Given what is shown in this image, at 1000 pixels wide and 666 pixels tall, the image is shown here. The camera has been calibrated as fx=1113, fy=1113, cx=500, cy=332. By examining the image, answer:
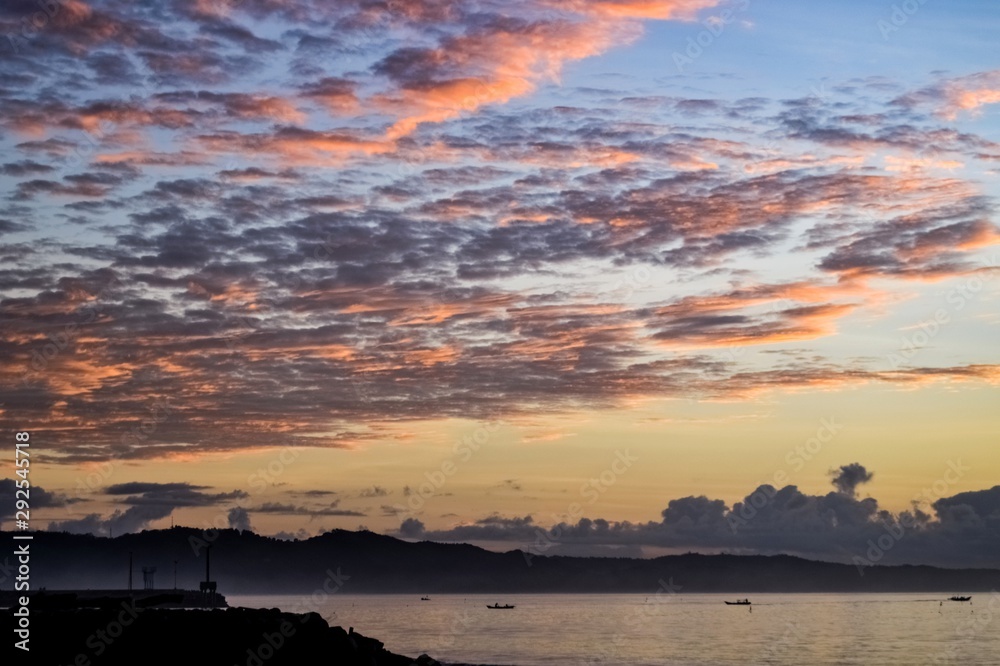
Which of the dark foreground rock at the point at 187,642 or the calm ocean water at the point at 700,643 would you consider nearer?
the dark foreground rock at the point at 187,642

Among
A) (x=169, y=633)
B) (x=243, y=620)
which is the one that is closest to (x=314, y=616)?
(x=243, y=620)

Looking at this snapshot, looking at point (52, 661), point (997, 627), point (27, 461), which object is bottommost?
point (997, 627)

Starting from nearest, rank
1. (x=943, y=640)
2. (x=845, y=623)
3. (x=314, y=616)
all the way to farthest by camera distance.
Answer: (x=314, y=616)
(x=943, y=640)
(x=845, y=623)

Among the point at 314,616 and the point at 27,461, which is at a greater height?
the point at 27,461

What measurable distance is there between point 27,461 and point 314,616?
18789 millimetres

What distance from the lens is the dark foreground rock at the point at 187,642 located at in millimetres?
52250

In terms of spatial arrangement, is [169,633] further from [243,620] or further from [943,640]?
[943,640]

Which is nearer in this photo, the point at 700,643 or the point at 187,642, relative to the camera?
the point at 187,642

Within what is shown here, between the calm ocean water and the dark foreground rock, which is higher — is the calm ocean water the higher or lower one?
the lower one

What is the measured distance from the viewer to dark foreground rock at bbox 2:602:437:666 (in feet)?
171

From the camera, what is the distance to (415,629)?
172625mm

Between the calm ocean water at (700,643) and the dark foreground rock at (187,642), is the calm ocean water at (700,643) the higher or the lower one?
the lower one

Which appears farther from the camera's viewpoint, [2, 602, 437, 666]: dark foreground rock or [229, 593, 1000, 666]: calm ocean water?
[229, 593, 1000, 666]: calm ocean water

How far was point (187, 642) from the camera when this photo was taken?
5341 cm
